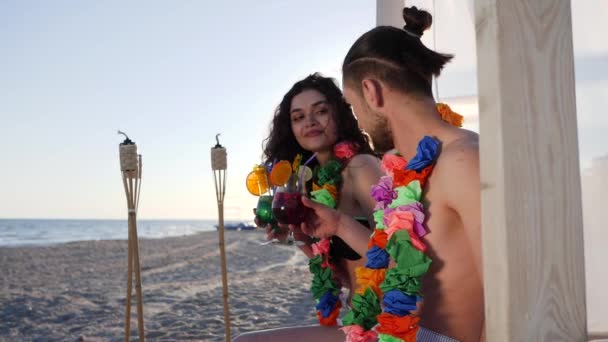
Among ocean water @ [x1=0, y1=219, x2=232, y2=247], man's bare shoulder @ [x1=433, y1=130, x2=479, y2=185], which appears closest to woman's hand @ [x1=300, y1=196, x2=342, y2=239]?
man's bare shoulder @ [x1=433, y1=130, x2=479, y2=185]

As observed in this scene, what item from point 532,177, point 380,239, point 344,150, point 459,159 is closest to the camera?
point 532,177

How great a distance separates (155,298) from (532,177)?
21.3 feet

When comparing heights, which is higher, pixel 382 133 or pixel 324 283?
pixel 382 133

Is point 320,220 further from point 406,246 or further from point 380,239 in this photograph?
point 406,246

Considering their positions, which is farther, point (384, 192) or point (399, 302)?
point (384, 192)

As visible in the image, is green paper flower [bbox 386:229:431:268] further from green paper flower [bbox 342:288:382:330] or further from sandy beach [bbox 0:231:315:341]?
sandy beach [bbox 0:231:315:341]

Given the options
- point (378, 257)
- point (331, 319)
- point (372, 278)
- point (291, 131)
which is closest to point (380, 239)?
point (378, 257)

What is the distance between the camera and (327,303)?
2215 mm

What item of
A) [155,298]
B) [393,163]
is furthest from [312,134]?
[155,298]

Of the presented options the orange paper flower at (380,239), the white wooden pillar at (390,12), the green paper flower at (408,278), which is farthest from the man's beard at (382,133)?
the white wooden pillar at (390,12)

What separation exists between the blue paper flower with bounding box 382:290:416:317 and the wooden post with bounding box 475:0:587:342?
1.28 feet

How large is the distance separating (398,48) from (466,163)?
388 mm

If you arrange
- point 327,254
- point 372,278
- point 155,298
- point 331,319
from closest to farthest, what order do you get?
point 372,278
point 331,319
point 327,254
point 155,298

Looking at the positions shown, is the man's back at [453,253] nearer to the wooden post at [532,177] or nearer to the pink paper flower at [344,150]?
the wooden post at [532,177]
